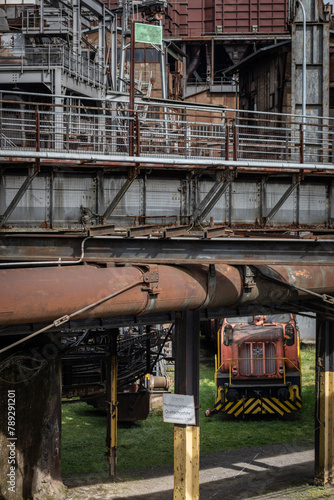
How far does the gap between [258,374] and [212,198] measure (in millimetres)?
9539

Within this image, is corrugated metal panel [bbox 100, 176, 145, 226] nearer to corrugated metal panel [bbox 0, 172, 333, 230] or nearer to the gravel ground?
corrugated metal panel [bbox 0, 172, 333, 230]

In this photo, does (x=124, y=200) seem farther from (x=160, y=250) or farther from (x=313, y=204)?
(x=313, y=204)

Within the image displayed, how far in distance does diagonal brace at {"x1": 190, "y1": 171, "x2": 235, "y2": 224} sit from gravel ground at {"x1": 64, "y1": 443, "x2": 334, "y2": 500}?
742 centimetres

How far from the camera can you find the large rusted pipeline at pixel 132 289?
34.6ft

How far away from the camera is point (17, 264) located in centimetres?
1149

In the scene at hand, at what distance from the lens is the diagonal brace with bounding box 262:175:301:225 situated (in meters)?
15.2

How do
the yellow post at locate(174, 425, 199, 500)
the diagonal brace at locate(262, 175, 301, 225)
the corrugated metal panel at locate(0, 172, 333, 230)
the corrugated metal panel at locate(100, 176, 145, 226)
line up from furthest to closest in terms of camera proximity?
the diagonal brace at locate(262, 175, 301, 225), the yellow post at locate(174, 425, 199, 500), the corrugated metal panel at locate(100, 176, 145, 226), the corrugated metal panel at locate(0, 172, 333, 230)

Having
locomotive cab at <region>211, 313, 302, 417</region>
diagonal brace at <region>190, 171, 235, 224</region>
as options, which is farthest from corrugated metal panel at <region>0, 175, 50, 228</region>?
locomotive cab at <region>211, 313, 302, 417</region>

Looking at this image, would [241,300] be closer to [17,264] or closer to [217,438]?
[17,264]

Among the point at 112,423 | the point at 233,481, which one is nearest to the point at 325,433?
the point at 233,481

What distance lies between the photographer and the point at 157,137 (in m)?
14.6

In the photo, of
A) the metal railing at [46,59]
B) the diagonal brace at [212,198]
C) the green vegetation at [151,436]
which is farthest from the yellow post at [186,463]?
the metal railing at [46,59]

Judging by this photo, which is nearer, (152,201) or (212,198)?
(152,201)

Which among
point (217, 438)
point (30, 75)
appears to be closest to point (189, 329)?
point (217, 438)
